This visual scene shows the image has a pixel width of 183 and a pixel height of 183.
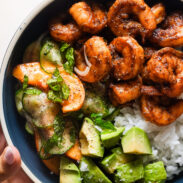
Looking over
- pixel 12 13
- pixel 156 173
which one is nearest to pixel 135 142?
pixel 156 173

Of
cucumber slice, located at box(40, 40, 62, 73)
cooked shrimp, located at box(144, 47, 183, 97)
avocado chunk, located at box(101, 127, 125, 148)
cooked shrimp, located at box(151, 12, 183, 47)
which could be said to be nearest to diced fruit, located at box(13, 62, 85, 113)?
cucumber slice, located at box(40, 40, 62, 73)

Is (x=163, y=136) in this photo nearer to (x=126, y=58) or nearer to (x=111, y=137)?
(x=111, y=137)

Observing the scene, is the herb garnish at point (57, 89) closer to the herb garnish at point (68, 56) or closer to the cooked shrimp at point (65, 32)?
the herb garnish at point (68, 56)

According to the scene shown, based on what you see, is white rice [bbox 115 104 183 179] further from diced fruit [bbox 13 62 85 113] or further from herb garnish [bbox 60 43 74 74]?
herb garnish [bbox 60 43 74 74]

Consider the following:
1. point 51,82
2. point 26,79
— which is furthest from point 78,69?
point 26,79

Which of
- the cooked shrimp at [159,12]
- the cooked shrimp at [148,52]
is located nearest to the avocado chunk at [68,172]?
the cooked shrimp at [148,52]

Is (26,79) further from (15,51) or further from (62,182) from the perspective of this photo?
(62,182)
